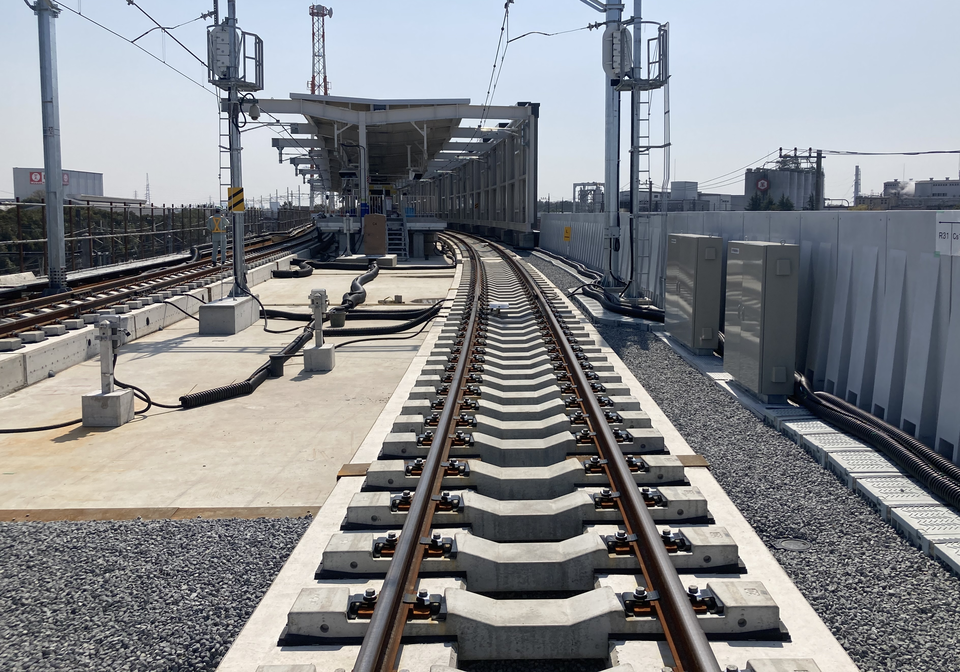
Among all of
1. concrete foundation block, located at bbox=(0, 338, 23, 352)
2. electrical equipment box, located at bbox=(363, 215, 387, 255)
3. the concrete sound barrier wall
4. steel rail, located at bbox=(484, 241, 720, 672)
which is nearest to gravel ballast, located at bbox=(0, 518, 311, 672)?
steel rail, located at bbox=(484, 241, 720, 672)

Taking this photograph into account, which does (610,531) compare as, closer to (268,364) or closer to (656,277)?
(268,364)

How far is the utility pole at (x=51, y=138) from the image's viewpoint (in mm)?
17656

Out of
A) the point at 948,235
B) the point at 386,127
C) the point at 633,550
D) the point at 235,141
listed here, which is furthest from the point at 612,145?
the point at 386,127

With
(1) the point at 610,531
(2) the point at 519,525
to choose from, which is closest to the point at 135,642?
(2) the point at 519,525

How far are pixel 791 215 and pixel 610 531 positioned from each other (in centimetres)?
598

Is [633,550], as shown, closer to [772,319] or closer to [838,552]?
[838,552]

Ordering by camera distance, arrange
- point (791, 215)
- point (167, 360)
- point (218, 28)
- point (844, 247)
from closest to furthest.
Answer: point (844, 247), point (791, 215), point (167, 360), point (218, 28)

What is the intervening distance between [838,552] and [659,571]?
1480mm

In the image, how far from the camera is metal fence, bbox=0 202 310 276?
26.6 m

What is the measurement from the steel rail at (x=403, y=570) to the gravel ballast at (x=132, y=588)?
0.81 meters

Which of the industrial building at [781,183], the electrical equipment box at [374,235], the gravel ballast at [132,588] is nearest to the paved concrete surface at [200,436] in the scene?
the gravel ballast at [132,588]

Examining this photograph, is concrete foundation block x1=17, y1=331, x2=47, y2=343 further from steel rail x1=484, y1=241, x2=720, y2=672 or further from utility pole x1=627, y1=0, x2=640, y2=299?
utility pole x1=627, y1=0, x2=640, y2=299

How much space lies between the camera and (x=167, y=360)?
12086mm

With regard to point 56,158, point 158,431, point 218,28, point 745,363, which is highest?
point 218,28
